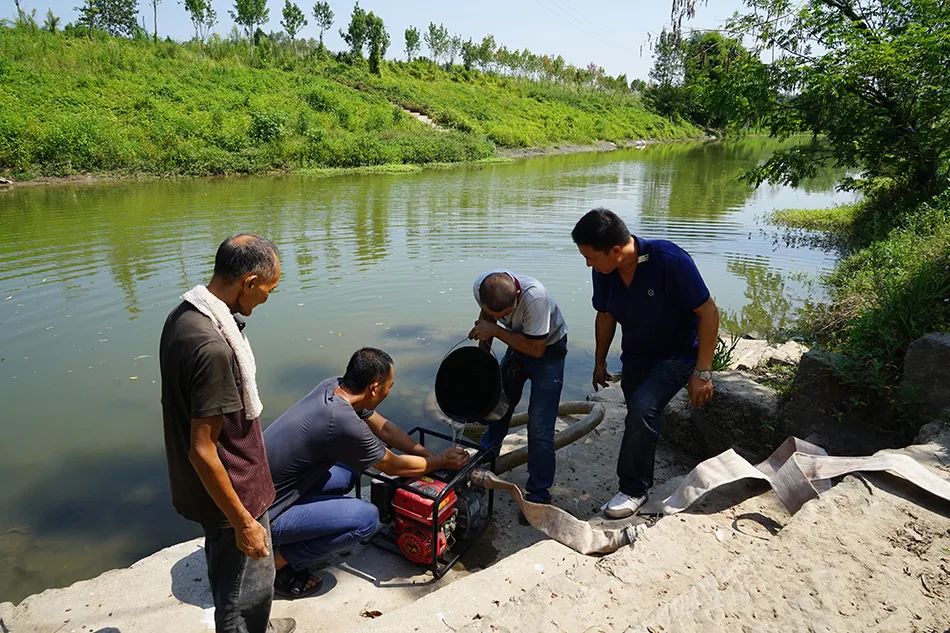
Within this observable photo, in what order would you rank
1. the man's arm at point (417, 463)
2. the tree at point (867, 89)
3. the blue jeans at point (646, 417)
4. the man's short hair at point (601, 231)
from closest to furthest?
the man's arm at point (417, 463) → the man's short hair at point (601, 231) → the blue jeans at point (646, 417) → the tree at point (867, 89)

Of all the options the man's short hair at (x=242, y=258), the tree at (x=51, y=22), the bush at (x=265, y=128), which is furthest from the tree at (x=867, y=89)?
the tree at (x=51, y=22)

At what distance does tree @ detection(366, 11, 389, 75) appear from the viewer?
46562mm

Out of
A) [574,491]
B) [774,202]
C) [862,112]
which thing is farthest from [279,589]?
[774,202]

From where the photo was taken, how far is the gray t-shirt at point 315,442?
2826 mm

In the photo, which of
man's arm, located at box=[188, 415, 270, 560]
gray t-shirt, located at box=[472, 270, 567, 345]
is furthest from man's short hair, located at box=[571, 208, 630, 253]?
man's arm, located at box=[188, 415, 270, 560]

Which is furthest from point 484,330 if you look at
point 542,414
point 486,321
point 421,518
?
point 421,518

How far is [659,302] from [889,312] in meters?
2.13

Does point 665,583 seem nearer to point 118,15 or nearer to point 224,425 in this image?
point 224,425

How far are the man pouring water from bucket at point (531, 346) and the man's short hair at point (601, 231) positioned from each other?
0.49 metres

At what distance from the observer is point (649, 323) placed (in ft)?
11.5

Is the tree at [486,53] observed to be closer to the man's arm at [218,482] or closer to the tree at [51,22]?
the tree at [51,22]

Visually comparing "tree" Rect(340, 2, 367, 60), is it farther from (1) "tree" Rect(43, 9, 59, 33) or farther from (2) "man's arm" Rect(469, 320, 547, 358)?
(2) "man's arm" Rect(469, 320, 547, 358)

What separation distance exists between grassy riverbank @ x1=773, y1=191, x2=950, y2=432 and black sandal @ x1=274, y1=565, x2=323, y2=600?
3.33 metres

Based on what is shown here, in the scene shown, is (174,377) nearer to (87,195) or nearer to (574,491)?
(574,491)
